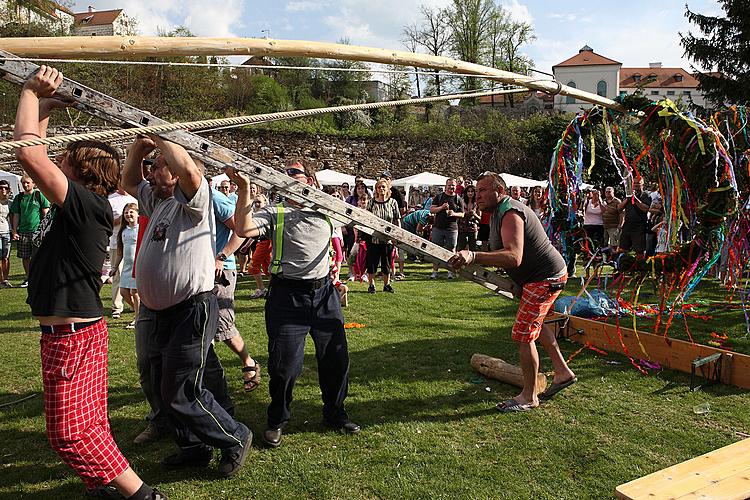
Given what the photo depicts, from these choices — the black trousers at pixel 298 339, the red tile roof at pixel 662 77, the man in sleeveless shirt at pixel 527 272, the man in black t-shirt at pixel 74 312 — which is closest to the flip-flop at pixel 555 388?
the man in sleeveless shirt at pixel 527 272

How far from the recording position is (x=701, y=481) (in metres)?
2.86

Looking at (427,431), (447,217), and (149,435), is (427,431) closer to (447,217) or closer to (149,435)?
(149,435)

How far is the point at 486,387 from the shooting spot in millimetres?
5074

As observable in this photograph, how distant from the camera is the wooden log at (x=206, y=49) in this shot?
256cm

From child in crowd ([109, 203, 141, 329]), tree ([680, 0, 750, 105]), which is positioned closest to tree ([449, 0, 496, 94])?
tree ([680, 0, 750, 105])

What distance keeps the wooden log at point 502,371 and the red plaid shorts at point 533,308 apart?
47 cm

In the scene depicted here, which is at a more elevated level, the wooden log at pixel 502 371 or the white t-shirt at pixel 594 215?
the white t-shirt at pixel 594 215

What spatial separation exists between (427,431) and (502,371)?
49.7 inches

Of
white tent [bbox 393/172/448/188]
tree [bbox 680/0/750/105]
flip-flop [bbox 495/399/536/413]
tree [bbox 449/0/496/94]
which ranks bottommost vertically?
flip-flop [bbox 495/399/536/413]

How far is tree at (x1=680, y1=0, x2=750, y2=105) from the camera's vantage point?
838 inches

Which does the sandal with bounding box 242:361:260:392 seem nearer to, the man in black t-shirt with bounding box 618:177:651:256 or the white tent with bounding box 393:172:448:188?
the man in black t-shirt with bounding box 618:177:651:256

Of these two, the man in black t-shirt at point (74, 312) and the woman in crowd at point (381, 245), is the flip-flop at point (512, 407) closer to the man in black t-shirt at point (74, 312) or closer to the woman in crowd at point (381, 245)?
the man in black t-shirt at point (74, 312)

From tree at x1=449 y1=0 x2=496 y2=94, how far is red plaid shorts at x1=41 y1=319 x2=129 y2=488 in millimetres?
46330

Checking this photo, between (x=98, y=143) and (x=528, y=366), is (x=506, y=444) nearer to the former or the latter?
(x=528, y=366)
